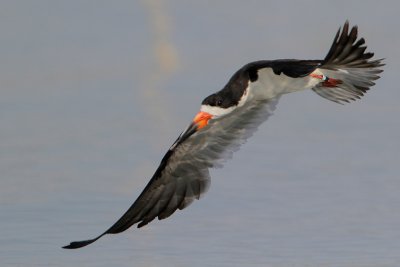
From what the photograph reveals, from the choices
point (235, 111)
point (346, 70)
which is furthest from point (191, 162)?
point (346, 70)

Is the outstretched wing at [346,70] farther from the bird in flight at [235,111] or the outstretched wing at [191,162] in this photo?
the outstretched wing at [191,162]

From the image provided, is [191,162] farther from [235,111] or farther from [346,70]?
[346,70]

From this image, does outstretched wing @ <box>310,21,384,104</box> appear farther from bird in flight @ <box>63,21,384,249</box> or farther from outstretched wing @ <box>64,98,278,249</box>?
outstretched wing @ <box>64,98,278,249</box>

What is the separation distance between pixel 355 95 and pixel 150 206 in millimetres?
2733

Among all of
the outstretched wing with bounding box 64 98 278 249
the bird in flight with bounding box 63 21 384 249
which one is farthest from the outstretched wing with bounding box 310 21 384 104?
the outstretched wing with bounding box 64 98 278 249

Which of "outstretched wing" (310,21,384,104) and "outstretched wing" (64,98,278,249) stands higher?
"outstretched wing" (310,21,384,104)

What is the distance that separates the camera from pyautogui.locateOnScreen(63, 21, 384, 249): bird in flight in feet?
30.6

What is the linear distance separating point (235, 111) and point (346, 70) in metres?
1.26

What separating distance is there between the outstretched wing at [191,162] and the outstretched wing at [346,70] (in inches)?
26.8

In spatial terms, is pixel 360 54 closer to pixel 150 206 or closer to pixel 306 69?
pixel 306 69

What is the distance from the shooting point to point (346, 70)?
32.8 feet

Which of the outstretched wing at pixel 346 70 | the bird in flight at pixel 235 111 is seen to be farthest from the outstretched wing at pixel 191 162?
the outstretched wing at pixel 346 70

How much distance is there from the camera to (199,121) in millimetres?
9438

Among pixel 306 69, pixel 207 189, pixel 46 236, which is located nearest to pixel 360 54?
pixel 306 69
